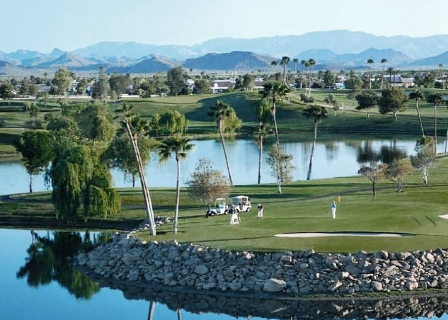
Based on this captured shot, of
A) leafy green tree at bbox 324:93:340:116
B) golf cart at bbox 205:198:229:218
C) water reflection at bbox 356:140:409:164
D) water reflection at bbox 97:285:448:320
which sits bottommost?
water reflection at bbox 97:285:448:320

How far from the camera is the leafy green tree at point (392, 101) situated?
154875mm

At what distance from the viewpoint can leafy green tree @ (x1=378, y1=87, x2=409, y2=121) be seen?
508ft

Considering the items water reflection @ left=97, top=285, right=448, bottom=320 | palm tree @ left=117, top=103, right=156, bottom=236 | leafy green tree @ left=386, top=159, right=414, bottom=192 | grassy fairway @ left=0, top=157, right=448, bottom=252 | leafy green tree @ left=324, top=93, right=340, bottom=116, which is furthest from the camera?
leafy green tree @ left=324, top=93, right=340, bottom=116

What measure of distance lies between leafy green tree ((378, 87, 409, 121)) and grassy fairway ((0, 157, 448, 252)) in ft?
259

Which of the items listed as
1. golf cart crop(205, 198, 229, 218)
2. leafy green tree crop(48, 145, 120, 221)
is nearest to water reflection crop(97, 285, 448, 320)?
golf cart crop(205, 198, 229, 218)

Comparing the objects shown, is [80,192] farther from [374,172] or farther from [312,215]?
[374,172]

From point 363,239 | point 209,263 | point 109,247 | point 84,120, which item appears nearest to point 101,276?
point 109,247

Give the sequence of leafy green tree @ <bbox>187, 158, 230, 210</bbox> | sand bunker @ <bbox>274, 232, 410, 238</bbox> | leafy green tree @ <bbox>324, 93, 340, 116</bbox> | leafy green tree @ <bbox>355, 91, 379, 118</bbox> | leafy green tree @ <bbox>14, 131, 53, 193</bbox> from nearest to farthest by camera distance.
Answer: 1. sand bunker @ <bbox>274, 232, 410, 238</bbox>
2. leafy green tree @ <bbox>187, 158, 230, 210</bbox>
3. leafy green tree @ <bbox>14, 131, 53, 193</bbox>
4. leafy green tree @ <bbox>355, 91, 379, 118</bbox>
5. leafy green tree @ <bbox>324, 93, 340, 116</bbox>

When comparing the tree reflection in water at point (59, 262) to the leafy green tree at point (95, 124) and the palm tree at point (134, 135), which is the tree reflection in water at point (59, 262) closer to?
the palm tree at point (134, 135)

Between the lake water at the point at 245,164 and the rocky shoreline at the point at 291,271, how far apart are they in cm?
4111

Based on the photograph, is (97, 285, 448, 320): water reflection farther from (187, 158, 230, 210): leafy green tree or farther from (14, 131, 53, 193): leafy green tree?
(14, 131, 53, 193): leafy green tree

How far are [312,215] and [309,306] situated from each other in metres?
14.7

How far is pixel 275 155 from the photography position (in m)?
78.4

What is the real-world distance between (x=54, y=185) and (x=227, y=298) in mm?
26320
